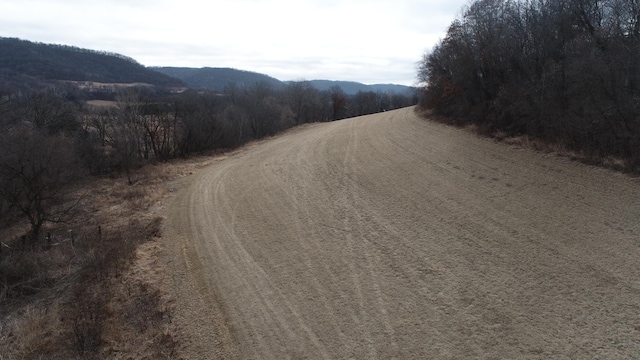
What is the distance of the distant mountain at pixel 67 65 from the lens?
117 meters

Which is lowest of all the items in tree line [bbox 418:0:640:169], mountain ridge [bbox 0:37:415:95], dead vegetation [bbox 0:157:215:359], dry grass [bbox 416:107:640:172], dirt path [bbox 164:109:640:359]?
dead vegetation [bbox 0:157:215:359]

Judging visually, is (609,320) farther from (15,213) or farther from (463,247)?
(15,213)

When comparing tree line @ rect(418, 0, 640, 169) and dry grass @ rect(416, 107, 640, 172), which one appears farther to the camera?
tree line @ rect(418, 0, 640, 169)

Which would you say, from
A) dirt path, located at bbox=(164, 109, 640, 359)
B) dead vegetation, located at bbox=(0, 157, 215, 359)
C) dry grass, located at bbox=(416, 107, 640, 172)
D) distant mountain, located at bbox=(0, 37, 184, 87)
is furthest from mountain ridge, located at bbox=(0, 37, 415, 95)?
dirt path, located at bbox=(164, 109, 640, 359)

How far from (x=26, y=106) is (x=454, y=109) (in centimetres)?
4406

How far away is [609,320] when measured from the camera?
257 inches

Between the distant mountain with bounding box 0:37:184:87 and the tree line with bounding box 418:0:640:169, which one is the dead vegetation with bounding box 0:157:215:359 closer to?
the tree line with bounding box 418:0:640:169

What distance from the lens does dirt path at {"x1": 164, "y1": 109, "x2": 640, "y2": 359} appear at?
6.66 metres

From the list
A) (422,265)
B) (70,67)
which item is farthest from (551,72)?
(70,67)

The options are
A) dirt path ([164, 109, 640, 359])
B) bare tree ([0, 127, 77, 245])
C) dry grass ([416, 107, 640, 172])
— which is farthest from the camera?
bare tree ([0, 127, 77, 245])

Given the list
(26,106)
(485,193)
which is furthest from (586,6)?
(26,106)

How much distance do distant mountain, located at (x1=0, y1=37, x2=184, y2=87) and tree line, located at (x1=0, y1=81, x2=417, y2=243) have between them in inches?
3124

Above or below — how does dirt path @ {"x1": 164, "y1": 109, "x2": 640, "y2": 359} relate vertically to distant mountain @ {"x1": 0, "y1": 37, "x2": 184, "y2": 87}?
below

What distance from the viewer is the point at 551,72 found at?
18.1 meters
